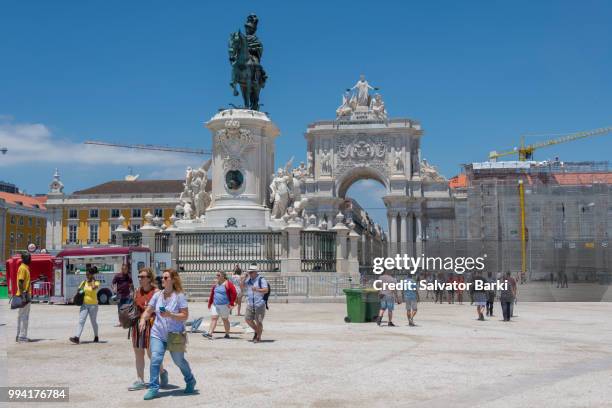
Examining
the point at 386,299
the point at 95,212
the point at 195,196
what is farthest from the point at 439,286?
the point at 95,212

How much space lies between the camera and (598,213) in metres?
56.6

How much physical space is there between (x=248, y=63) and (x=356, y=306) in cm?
1356

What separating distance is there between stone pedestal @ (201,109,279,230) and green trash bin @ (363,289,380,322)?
374 inches

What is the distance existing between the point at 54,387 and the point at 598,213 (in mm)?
54505

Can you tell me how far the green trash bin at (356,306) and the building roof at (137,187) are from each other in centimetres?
6291

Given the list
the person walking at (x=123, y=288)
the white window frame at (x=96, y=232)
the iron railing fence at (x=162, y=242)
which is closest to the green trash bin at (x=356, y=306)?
the person walking at (x=123, y=288)

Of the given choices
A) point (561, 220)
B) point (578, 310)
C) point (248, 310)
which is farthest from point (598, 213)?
point (248, 310)

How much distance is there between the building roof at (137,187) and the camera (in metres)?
80.3

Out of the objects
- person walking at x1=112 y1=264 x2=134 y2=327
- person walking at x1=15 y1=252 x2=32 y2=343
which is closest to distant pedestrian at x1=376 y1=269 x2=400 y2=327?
person walking at x1=112 y1=264 x2=134 y2=327

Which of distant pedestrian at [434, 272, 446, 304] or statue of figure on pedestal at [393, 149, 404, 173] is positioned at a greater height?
statue of figure on pedestal at [393, 149, 404, 173]

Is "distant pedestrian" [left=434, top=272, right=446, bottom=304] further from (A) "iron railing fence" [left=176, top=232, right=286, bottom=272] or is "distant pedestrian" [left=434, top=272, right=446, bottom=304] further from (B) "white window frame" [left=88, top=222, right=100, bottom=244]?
(B) "white window frame" [left=88, top=222, right=100, bottom=244]

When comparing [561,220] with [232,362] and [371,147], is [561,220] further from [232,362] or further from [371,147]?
[232,362]

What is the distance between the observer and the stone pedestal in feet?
88.7

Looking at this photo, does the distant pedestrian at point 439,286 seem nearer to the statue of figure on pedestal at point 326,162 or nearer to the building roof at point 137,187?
the statue of figure on pedestal at point 326,162
